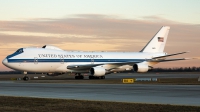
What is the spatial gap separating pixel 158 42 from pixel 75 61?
19.4 m

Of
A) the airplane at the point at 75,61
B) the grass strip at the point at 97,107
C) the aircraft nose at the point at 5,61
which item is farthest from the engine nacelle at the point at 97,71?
the grass strip at the point at 97,107

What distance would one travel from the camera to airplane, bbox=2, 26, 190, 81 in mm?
60719

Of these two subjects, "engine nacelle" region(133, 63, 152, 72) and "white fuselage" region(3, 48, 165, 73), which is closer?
"white fuselage" region(3, 48, 165, 73)

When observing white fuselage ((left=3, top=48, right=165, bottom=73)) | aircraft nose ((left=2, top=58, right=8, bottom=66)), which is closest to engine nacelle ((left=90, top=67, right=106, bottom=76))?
white fuselage ((left=3, top=48, right=165, bottom=73))

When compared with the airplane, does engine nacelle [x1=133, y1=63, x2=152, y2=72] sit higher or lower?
lower

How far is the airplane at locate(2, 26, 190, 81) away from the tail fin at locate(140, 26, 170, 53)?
232cm

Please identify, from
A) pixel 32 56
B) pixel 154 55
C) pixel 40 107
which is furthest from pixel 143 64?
pixel 40 107

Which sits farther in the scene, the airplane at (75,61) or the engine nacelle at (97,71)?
the engine nacelle at (97,71)

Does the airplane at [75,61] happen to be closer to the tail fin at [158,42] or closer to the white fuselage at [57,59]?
the white fuselage at [57,59]

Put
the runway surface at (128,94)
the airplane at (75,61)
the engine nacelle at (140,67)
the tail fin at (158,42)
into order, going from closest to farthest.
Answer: the runway surface at (128,94) < the airplane at (75,61) < the engine nacelle at (140,67) < the tail fin at (158,42)

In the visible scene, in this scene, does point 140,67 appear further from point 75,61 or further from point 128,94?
point 128,94

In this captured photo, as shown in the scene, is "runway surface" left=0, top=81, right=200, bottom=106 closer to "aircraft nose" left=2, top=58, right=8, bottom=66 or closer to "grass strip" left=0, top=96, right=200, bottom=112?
"grass strip" left=0, top=96, right=200, bottom=112

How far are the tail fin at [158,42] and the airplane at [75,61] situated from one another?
7.60ft

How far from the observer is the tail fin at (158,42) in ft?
249
